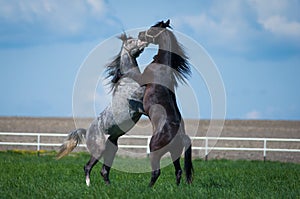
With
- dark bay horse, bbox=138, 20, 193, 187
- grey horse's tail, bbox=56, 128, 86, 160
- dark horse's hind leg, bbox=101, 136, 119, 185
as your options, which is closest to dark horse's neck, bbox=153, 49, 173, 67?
dark bay horse, bbox=138, 20, 193, 187

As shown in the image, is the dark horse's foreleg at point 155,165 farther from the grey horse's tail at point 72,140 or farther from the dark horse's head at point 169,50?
the grey horse's tail at point 72,140

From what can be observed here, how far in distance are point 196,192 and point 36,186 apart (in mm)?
2609

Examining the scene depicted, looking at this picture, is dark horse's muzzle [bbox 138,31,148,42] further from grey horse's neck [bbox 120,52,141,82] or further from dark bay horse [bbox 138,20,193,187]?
grey horse's neck [bbox 120,52,141,82]

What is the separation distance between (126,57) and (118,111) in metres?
0.97

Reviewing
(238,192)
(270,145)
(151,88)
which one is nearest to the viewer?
(238,192)

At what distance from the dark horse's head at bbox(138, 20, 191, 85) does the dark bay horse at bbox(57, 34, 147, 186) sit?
12.9 inches

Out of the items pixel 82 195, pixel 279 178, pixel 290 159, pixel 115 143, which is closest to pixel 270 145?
pixel 290 159

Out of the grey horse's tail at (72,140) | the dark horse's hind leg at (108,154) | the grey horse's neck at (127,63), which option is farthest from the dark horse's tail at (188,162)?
→ the grey horse's tail at (72,140)

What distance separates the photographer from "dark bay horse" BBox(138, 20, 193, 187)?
8375 mm

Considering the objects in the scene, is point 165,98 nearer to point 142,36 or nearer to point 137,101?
point 137,101

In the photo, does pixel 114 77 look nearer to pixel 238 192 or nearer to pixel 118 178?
pixel 118 178

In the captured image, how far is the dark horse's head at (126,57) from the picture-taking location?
31.2ft

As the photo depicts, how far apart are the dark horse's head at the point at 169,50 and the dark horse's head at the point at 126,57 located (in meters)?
0.39

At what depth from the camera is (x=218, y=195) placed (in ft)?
25.0
